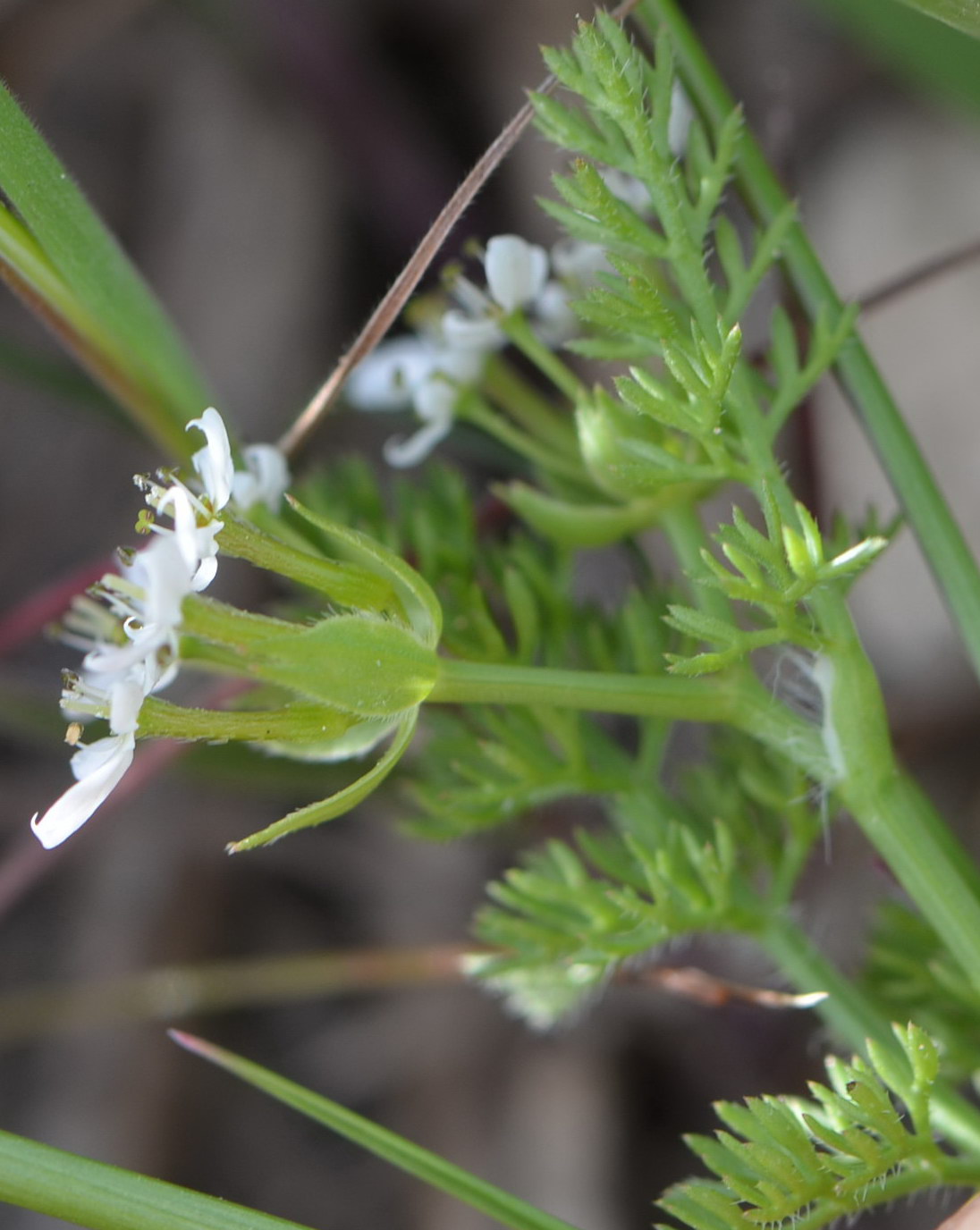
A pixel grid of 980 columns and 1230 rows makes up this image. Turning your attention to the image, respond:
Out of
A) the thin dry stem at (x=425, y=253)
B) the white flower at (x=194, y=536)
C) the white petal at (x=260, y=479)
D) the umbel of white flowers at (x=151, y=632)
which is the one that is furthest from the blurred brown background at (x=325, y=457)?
the white flower at (x=194, y=536)

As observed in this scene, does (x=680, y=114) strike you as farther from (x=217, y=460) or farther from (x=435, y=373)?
(x=217, y=460)

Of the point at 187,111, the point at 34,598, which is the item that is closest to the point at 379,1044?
the point at 34,598

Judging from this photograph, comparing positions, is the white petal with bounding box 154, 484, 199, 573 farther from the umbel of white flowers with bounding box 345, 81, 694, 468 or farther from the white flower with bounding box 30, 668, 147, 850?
the umbel of white flowers with bounding box 345, 81, 694, 468

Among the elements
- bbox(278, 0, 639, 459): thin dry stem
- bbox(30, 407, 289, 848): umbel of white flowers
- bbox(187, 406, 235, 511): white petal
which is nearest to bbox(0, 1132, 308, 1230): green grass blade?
bbox(30, 407, 289, 848): umbel of white flowers

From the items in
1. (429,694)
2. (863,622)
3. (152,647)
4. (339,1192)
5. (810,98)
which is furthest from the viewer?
(810,98)

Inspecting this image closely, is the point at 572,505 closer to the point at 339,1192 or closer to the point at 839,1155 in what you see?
the point at 839,1155

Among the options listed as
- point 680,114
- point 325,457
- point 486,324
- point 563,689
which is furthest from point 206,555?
point 325,457
